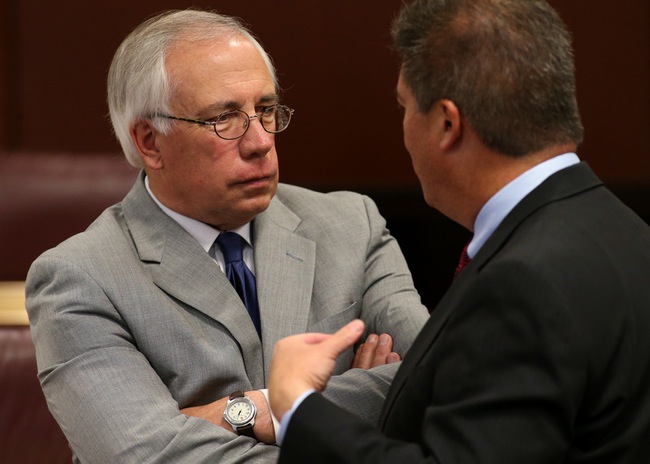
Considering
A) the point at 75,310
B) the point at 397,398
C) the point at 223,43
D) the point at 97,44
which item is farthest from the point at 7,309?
the point at 397,398

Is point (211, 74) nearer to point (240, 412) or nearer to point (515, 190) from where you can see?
point (240, 412)

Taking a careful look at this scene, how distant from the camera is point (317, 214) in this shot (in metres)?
2.48

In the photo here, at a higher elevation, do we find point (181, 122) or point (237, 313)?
point (181, 122)

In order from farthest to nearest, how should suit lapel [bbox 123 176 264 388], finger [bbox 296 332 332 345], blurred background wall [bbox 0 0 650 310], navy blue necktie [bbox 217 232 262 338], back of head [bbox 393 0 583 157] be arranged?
blurred background wall [bbox 0 0 650 310] → navy blue necktie [bbox 217 232 262 338] → suit lapel [bbox 123 176 264 388] → finger [bbox 296 332 332 345] → back of head [bbox 393 0 583 157]

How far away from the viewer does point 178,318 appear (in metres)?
2.12

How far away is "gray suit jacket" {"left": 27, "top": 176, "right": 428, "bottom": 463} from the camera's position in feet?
6.47

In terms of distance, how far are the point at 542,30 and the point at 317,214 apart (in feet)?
3.69

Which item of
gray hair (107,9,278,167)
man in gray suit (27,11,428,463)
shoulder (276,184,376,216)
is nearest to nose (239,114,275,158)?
man in gray suit (27,11,428,463)

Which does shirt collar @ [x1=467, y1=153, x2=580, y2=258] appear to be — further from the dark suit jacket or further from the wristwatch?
the wristwatch

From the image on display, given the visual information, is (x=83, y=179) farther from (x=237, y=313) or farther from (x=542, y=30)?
(x=542, y=30)

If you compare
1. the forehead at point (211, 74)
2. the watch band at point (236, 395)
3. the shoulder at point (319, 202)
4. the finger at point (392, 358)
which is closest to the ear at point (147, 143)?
the forehead at point (211, 74)

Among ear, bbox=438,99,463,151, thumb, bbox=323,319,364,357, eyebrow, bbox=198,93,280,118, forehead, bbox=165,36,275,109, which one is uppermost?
ear, bbox=438,99,463,151

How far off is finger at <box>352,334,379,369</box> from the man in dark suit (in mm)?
646

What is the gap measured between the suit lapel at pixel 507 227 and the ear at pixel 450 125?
0.13 m
